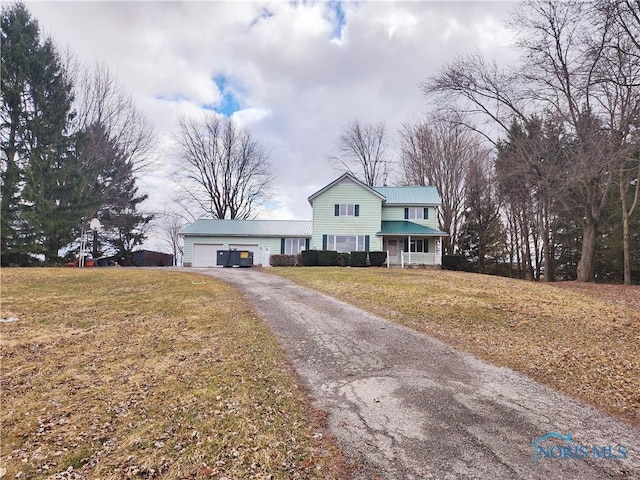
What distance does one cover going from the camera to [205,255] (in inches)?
1075

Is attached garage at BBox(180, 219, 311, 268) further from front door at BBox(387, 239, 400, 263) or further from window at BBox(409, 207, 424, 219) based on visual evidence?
window at BBox(409, 207, 424, 219)

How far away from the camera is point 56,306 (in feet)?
33.8

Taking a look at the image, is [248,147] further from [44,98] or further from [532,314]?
[532,314]

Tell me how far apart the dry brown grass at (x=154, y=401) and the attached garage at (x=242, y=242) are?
57.6ft

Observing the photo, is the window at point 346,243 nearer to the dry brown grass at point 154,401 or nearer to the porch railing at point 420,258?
the porch railing at point 420,258

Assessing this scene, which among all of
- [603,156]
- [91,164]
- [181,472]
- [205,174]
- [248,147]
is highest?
[248,147]

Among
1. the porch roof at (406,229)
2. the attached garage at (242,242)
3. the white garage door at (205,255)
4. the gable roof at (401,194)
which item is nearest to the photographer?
the porch roof at (406,229)

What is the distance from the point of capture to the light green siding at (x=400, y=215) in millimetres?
26094

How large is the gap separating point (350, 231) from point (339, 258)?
267 cm

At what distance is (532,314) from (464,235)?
24.1 m

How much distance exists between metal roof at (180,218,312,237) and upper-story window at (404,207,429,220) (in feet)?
24.7

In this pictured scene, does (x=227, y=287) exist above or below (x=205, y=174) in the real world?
below

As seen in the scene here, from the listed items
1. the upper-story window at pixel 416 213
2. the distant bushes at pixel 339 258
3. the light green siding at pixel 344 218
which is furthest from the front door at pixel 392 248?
the upper-story window at pixel 416 213

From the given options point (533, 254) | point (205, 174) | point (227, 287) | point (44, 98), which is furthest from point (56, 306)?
point (533, 254)
